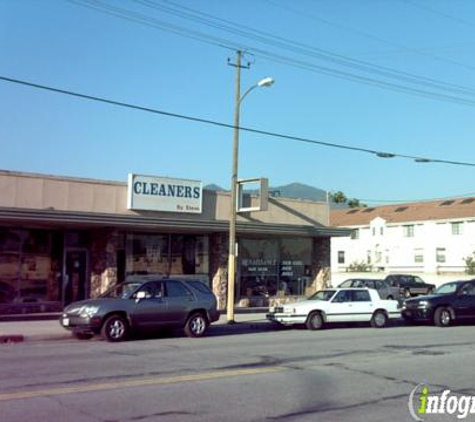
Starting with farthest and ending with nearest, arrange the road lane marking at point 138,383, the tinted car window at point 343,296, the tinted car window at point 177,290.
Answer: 1. the tinted car window at point 343,296
2. the tinted car window at point 177,290
3. the road lane marking at point 138,383

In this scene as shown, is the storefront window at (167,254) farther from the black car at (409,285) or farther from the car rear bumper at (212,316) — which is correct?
the black car at (409,285)

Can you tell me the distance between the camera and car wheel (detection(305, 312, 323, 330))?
68.8 ft

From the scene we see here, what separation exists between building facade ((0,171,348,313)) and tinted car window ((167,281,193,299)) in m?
5.12

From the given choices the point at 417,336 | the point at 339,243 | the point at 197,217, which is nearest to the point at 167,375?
the point at 417,336

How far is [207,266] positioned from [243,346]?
39.0 ft

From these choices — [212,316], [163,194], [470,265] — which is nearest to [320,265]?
[163,194]

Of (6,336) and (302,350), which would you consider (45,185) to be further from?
(302,350)

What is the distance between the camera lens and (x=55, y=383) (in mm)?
10070

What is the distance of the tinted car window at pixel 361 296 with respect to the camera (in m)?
22.0

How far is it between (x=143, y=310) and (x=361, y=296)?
8.09 meters

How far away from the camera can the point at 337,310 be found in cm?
2139

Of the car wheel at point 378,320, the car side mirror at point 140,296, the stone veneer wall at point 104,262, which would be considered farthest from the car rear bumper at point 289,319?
the stone veneer wall at point 104,262

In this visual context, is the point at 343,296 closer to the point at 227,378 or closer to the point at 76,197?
the point at 76,197

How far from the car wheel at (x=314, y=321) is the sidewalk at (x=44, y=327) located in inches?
69.6
